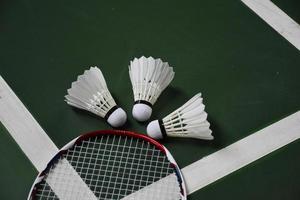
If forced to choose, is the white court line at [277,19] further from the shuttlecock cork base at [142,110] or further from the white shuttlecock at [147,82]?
the shuttlecock cork base at [142,110]

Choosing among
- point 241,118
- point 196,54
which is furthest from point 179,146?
point 196,54

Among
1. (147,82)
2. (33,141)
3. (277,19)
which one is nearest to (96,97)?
(147,82)

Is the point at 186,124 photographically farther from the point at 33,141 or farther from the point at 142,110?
the point at 33,141

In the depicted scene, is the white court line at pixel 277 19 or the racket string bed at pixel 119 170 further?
the white court line at pixel 277 19

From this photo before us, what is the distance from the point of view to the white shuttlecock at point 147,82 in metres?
2.09

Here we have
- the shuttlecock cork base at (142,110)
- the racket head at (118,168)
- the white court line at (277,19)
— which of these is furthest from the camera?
the white court line at (277,19)

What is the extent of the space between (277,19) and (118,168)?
3.58 ft

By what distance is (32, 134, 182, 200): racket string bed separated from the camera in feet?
6.46

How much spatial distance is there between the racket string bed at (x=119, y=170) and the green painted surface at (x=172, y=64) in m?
0.08

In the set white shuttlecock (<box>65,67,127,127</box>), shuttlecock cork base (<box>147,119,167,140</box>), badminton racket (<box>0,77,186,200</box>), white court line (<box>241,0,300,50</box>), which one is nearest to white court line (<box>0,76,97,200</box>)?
badminton racket (<box>0,77,186,200</box>)

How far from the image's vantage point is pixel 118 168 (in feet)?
6.70

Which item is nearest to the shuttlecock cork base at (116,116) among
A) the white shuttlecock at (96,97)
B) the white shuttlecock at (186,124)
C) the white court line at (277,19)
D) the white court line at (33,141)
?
the white shuttlecock at (96,97)

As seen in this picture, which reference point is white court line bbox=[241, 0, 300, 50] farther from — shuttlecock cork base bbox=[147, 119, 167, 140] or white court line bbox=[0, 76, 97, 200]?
white court line bbox=[0, 76, 97, 200]

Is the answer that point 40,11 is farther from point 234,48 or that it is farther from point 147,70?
point 234,48
